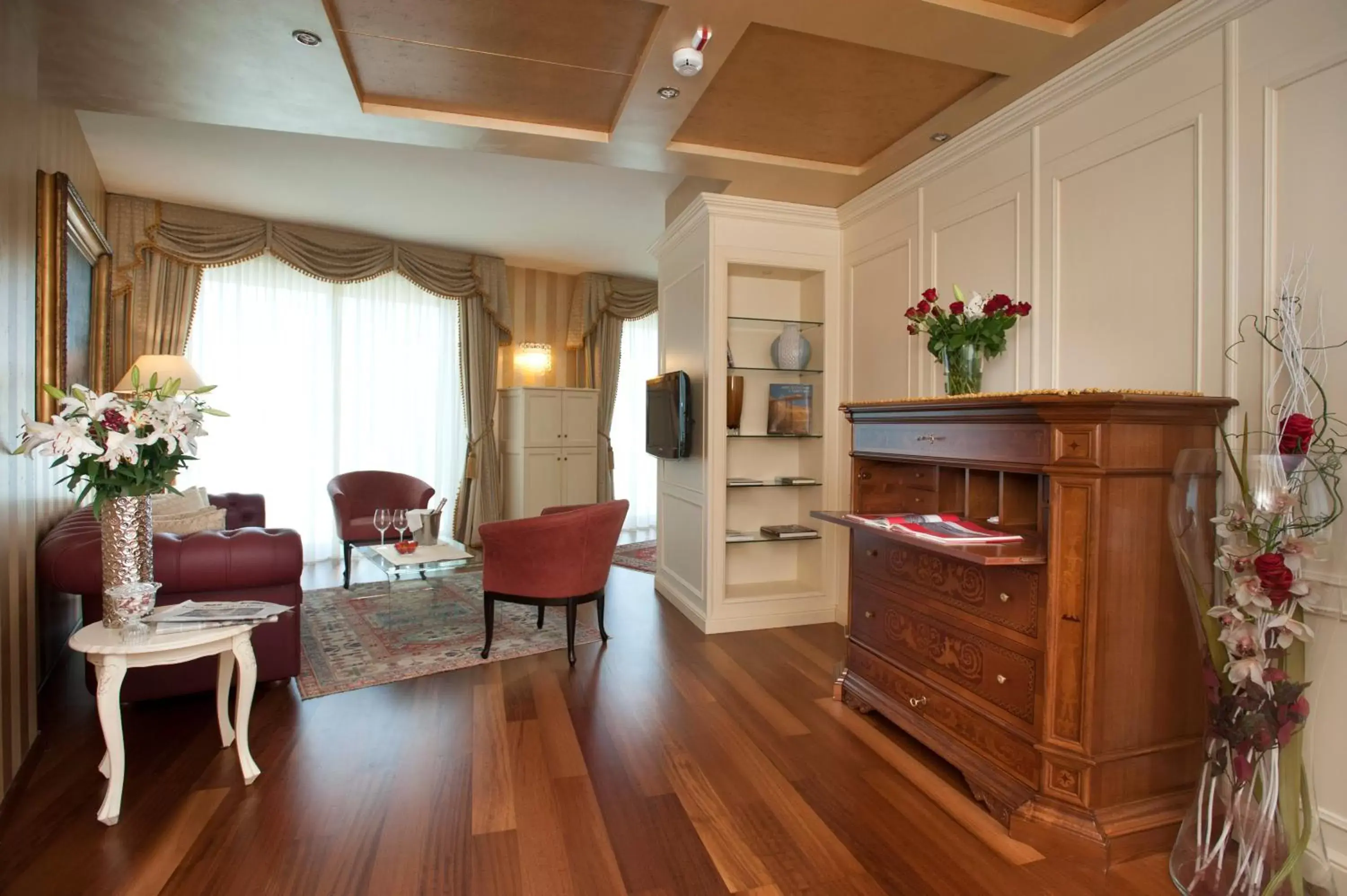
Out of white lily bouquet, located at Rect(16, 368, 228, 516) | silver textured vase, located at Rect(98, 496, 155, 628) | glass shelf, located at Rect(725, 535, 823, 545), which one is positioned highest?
white lily bouquet, located at Rect(16, 368, 228, 516)

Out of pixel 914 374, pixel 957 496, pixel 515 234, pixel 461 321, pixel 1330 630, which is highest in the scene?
pixel 515 234

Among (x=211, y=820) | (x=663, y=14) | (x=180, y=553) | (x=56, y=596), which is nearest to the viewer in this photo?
(x=211, y=820)

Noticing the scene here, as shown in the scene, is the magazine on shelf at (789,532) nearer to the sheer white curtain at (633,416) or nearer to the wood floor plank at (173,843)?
the wood floor plank at (173,843)

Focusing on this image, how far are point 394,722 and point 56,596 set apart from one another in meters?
1.90

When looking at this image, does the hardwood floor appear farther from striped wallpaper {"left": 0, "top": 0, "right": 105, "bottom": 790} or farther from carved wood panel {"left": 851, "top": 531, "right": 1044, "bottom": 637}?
carved wood panel {"left": 851, "top": 531, "right": 1044, "bottom": 637}

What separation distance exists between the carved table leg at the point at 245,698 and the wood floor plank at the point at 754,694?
197cm

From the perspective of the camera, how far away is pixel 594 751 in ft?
8.34

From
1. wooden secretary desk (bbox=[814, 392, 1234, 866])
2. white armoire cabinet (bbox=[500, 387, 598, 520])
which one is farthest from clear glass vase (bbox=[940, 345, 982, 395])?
white armoire cabinet (bbox=[500, 387, 598, 520])

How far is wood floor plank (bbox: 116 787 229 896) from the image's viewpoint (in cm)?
176

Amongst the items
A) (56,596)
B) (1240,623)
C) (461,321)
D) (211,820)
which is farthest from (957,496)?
(461,321)

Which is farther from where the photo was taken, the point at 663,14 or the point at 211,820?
the point at 663,14

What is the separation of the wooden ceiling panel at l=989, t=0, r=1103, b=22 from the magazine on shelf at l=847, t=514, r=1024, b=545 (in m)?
1.81

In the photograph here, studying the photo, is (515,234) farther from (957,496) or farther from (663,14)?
(957,496)

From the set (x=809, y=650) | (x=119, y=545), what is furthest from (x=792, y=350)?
(x=119, y=545)
